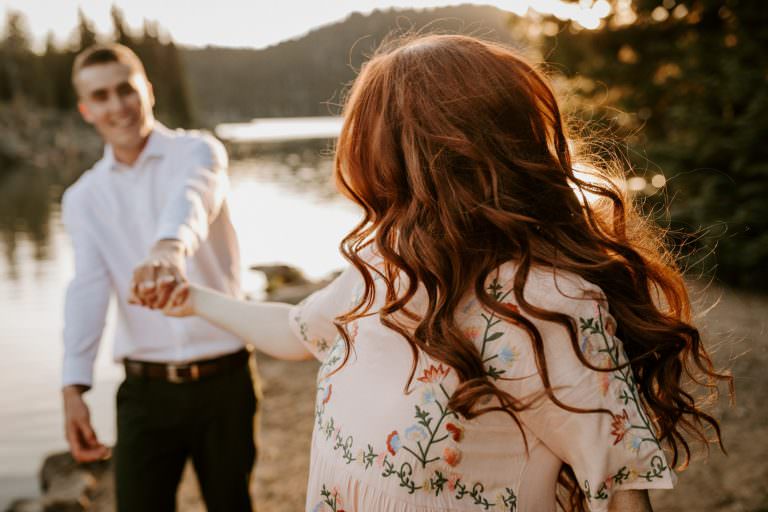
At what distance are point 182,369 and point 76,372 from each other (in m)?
0.40

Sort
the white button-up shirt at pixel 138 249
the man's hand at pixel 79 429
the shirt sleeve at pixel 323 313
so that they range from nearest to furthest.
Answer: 1. the shirt sleeve at pixel 323 313
2. the man's hand at pixel 79 429
3. the white button-up shirt at pixel 138 249

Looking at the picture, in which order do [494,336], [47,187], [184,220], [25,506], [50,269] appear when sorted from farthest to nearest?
[47,187], [50,269], [25,506], [184,220], [494,336]

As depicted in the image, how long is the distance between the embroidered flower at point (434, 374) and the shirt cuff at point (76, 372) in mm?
1879

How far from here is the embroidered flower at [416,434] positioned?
135 centimetres

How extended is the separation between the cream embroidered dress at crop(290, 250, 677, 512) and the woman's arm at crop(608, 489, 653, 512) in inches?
0.6

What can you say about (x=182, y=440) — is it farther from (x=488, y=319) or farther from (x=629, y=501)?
(x=629, y=501)

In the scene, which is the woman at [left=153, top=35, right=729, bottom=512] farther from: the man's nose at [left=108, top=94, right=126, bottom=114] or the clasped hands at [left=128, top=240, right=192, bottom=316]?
the man's nose at [left=108, top=94, right=126, bottom=114]

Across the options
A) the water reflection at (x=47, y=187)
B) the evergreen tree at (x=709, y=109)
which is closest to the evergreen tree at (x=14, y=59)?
the water reflection at (x=47, y=187)

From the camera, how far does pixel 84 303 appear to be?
2.86 meters

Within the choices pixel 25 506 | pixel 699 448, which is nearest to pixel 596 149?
pixel 699 448

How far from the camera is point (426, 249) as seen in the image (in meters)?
1.38

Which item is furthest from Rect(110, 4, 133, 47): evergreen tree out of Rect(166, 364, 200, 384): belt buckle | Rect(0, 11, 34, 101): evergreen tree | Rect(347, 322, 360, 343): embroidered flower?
Rect(347, 322, 360, 343): embroidered flower

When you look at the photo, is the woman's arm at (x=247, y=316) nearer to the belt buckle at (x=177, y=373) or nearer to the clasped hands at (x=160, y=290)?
the clasped hands at (x=160, y=290)

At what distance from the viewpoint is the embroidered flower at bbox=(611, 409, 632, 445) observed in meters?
1.22
